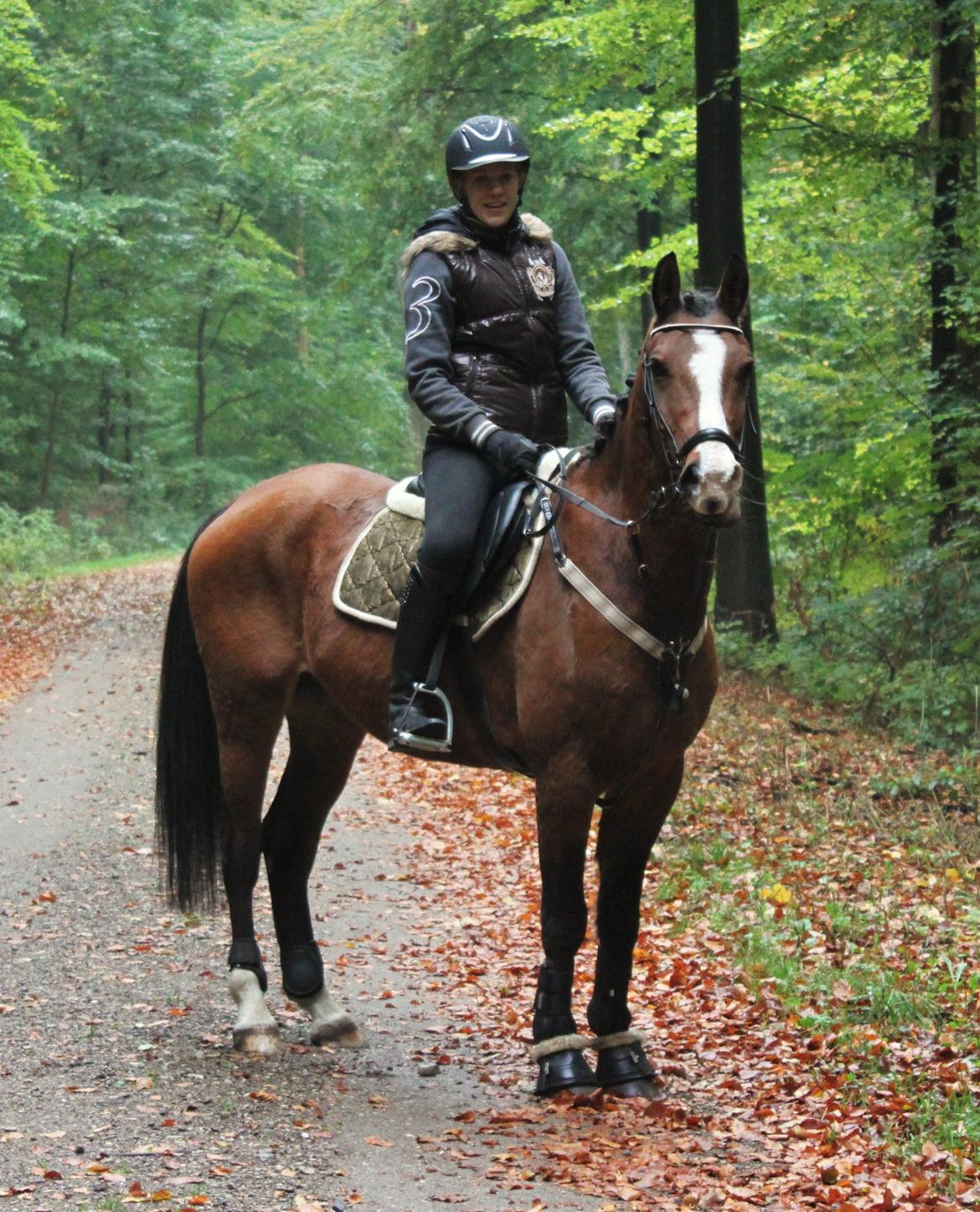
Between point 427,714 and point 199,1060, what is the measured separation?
1.59 meters

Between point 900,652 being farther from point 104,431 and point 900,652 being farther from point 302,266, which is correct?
point 302,266

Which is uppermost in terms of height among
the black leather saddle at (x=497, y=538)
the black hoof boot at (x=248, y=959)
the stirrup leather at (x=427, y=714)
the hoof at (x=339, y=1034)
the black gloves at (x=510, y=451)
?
the black gloves at (x=510, y=451)

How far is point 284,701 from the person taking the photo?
20.6 feet

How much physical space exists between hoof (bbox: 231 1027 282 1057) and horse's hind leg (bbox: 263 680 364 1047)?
0.37 metres

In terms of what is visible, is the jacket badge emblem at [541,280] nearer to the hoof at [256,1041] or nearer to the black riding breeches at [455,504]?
the black riding breeches at [455,504]

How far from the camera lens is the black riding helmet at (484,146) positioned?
5312 millimetres

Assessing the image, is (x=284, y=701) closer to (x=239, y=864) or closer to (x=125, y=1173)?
(x=239, y=864)

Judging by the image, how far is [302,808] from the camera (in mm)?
6324

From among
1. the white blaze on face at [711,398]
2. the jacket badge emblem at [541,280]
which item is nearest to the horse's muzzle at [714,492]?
the white blaze on face at [711,398]

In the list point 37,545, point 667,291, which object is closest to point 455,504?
point 667,291

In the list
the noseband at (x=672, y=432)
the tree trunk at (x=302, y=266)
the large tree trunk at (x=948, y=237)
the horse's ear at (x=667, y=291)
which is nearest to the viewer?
the noseband at (x=672, y=432)

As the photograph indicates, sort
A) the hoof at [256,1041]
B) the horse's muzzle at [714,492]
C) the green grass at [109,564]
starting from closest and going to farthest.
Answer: the horse's muzzle at [714,492]
the hoof at [256,1041]
the green grass at [109,564]

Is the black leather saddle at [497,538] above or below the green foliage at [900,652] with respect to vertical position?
above

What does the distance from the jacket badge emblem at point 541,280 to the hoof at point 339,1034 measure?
298cm
